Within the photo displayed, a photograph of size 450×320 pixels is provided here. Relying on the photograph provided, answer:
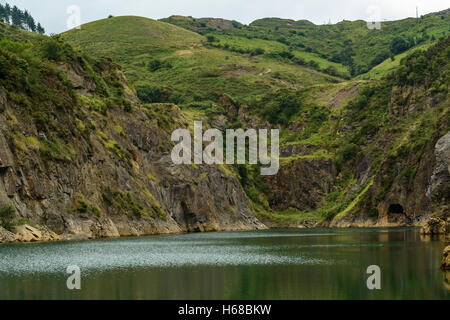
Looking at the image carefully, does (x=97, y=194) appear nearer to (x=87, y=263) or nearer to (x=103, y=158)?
(x=103, y=158)

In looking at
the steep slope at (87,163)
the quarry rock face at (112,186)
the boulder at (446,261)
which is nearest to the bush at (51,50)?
the steep slope at (87,163)

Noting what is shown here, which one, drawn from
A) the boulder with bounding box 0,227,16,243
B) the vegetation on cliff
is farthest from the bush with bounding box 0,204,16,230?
the vegetation on cliff

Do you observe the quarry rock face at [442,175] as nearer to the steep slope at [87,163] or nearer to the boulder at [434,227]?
the boulder at [434,227]

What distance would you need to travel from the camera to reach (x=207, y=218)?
157000 mm

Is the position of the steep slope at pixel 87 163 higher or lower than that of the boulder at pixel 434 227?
higher

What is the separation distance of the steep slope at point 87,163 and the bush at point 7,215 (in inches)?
5.8

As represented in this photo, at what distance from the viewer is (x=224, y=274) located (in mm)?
46625

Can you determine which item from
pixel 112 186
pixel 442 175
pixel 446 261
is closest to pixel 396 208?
pixel 442 175

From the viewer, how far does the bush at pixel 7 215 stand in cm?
8138

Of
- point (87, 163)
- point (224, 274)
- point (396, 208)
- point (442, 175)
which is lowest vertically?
point (396, 208)

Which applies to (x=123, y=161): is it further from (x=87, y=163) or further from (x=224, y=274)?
(x=224, y=274)

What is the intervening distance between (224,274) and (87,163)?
72.3 meters

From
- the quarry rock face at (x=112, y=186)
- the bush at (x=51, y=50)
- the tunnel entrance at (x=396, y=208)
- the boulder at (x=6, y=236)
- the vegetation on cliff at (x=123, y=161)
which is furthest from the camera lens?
the tunnel entrance at (x=396, y=208)
